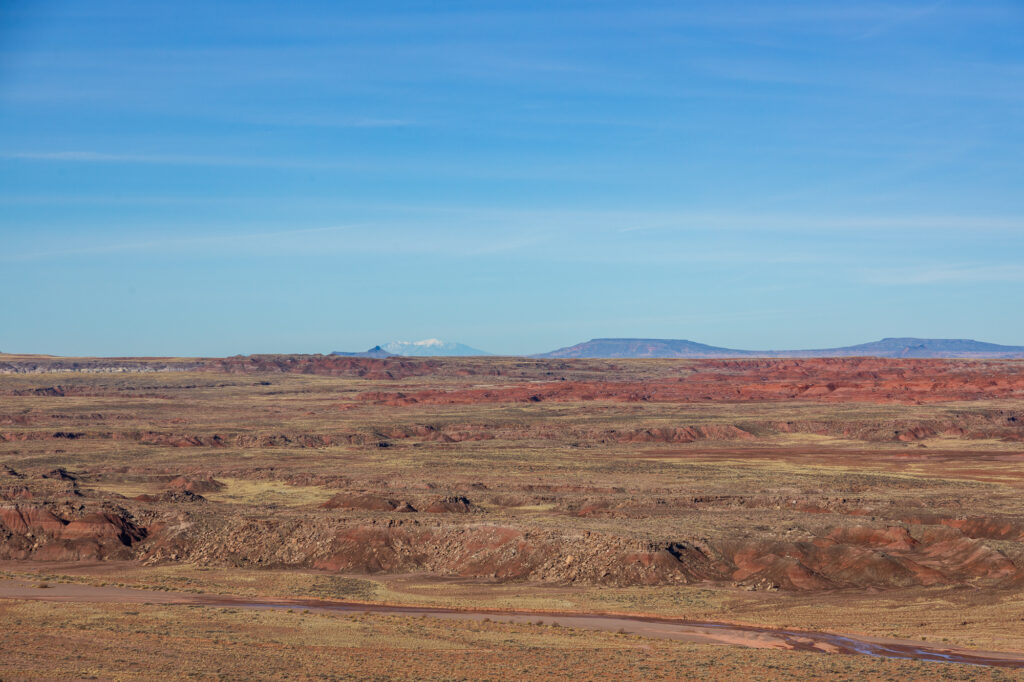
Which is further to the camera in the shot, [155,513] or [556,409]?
[556,409]

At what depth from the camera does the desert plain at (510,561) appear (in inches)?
1436

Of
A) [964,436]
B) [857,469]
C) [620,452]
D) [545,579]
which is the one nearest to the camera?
[545,579]

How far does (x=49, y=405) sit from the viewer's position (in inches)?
6038

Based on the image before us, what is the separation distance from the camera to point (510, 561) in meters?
53.3

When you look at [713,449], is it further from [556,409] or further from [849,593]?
[849,593]

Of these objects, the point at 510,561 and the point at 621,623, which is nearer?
the point at 621,623

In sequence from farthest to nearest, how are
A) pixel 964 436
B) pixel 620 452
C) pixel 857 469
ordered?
pixel 964 436
pixel 620 452
pixel 857 469

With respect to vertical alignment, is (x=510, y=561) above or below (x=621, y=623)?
above

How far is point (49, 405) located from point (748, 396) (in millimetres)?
107723

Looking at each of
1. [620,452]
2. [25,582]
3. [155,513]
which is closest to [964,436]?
[620,452]

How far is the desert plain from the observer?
36.5m

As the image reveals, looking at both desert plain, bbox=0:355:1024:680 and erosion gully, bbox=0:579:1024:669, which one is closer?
desert plain, bbox=0:355:1024:680

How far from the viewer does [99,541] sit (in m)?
58.7

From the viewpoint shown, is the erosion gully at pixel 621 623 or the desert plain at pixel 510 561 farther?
the erosion gully at pixel 621 623
